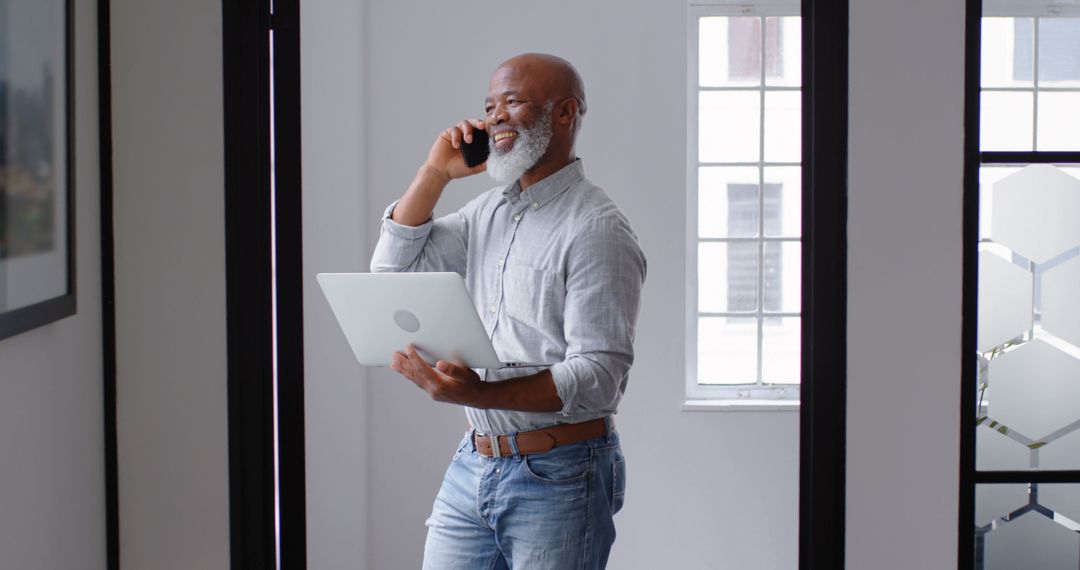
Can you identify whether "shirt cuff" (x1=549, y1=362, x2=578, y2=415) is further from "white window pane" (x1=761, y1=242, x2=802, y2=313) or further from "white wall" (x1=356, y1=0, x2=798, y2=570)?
"white window pane" (x1=761, y1=242, x2=802, y2=313)

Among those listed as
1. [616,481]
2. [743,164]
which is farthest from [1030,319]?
[743,164]

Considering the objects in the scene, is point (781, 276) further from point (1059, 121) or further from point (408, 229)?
point (408, 229)

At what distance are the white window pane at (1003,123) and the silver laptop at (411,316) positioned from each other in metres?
0.97

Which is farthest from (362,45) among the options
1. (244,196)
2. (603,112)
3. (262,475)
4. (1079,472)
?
(1079,472)

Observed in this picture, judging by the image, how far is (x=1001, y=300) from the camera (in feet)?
6.17

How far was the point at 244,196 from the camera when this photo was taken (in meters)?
2.02

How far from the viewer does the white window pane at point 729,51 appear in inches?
158

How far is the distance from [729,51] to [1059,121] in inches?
89.0

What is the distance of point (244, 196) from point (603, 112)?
2.07 m

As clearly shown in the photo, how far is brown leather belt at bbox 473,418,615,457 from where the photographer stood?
1.80 m

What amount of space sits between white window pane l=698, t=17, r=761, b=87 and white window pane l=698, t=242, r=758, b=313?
0.67 m

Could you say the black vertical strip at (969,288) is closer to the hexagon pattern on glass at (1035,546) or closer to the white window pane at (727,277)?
the hexagon pattern on glass at (1035,546)

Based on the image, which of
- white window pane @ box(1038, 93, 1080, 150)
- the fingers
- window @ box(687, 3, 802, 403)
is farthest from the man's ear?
window @ box(687, 3, 802, 403)

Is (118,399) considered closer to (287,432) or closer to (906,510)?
(287,432)
